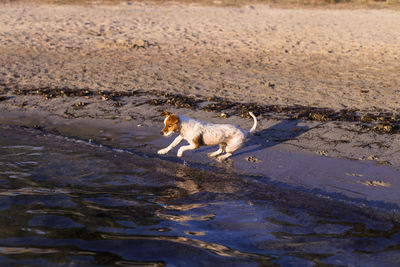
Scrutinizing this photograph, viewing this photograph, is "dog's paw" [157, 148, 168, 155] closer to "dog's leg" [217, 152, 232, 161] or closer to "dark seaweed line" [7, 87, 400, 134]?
"dog's leg" [217, 152, 232, 161]

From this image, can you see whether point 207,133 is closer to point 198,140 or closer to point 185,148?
point 198,140

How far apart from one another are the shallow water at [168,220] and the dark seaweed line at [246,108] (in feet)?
8.39

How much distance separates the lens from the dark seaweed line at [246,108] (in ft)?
28.2

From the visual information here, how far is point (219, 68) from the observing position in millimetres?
12109

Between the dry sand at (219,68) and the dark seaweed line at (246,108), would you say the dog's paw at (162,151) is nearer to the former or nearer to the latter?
the dry sand at (219,68)

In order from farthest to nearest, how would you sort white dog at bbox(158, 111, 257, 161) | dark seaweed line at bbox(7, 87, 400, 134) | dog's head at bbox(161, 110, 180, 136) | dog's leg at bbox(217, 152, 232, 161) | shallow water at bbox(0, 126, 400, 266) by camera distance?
dark seaweed line at bbox(7, 87, 400, 134) → dog's leg at bbox(217, 152, 232, 161) → white dog at bbox(158, 111, 257, 161) → dog's head at bbox(161, 110, 180, 136) → shallow water at bbox(0, 126, 400, 266)

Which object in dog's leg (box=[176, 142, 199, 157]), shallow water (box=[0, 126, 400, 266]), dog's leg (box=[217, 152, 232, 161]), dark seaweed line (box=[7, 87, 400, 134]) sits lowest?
shallow water (box=[0, 126, 400, 266])

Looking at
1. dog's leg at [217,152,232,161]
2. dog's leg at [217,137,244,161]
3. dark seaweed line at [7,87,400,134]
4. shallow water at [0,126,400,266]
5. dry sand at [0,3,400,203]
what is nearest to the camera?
shallow water at [0,126,400,266]

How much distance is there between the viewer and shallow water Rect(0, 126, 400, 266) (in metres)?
4.64

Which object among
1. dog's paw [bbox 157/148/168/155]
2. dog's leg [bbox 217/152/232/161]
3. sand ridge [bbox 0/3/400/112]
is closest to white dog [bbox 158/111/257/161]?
dog's leg [bbox 217/152/232/161]

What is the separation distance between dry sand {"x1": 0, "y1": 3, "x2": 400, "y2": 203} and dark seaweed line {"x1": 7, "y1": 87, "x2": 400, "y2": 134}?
0.06m

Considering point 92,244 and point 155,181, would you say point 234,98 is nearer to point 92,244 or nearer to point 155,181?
point 155,181

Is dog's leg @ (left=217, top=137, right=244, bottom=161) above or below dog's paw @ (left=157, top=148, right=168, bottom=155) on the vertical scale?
above

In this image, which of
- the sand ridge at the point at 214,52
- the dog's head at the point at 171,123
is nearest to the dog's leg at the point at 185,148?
the dog's head at the point at 171,123
